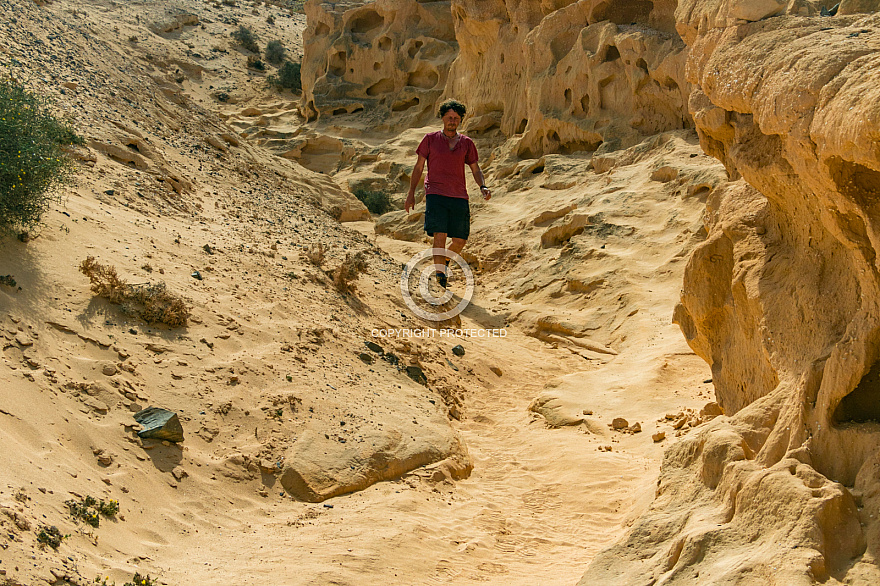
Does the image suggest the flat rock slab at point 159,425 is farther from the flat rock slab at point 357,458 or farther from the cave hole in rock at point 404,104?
the cave hole in rock at point 404,104

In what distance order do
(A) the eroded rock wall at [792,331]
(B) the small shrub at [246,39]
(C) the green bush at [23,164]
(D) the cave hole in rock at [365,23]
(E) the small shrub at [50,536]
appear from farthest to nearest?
(B) the small shrub at [246,39]
(D) the cave hole in rock at [365,23]
(C) the green bush at [23,164]
(E) the small shrub at [50,536]
(A) the eroded rock wall at [792,331]

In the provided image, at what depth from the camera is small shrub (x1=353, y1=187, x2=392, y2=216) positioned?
14.0 metres

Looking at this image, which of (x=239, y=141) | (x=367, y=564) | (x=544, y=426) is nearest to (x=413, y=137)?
(x=239, y=141)

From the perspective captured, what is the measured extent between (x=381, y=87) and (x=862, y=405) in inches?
710

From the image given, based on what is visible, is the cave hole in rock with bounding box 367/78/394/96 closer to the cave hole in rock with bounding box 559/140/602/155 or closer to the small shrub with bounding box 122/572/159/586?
the cave hole in rock with bounding box 559/140/602/155

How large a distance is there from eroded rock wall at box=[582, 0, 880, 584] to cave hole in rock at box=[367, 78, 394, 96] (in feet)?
53.2

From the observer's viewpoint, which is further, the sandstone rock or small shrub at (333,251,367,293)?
the sandstone rock

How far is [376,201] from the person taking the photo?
1408cm

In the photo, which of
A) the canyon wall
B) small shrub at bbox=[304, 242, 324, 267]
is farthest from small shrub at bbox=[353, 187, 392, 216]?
the canyon wall

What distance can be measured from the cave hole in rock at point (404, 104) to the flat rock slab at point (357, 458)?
48.8 ft

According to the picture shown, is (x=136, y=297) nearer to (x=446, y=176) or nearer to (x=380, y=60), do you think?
(x=446, y=176)

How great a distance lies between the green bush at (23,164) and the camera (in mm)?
4234

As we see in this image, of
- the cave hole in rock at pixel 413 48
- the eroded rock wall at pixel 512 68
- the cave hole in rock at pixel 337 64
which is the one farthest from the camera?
the cave hole in rock at pixel 337 64

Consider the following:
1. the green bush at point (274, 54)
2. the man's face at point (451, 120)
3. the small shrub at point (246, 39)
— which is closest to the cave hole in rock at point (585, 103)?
the man's face at point (451, 120)
